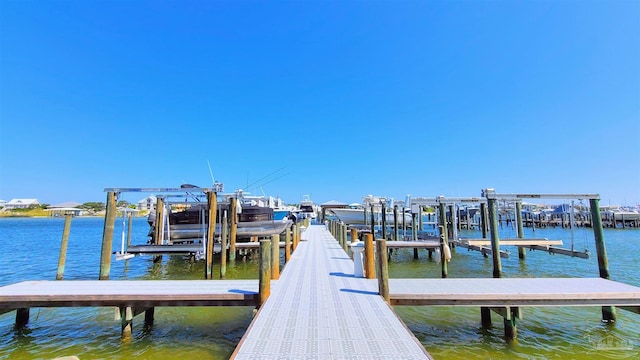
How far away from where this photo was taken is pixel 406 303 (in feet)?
21.1

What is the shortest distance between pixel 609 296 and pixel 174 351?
929cm

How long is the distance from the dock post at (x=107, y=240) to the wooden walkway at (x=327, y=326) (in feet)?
22.7

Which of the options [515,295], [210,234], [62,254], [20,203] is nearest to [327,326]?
[515,295]

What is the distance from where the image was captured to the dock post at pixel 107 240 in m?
10.7

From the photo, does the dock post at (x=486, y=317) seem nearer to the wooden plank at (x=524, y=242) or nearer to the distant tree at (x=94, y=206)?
the wooden plank at (x=524, y=242)

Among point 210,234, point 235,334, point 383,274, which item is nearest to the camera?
point 383,274

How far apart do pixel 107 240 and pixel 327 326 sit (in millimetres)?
9745

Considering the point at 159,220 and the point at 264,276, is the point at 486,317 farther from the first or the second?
the point at 159,220

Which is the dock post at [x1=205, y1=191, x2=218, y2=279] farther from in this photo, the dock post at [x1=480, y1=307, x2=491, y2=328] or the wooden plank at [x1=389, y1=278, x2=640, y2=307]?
the dock post at [x1=480, y1=307, x2=491, y2=328]

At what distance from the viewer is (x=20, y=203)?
130m

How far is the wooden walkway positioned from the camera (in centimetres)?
394

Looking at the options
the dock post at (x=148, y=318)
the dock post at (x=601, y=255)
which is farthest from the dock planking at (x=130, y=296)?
the dock post at (x=601, y=255)

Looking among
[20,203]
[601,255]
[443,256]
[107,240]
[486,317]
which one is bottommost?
[486,317]

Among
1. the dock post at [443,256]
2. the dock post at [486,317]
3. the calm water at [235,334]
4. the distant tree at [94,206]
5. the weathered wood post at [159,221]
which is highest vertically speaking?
the distant tree at [94,206]
